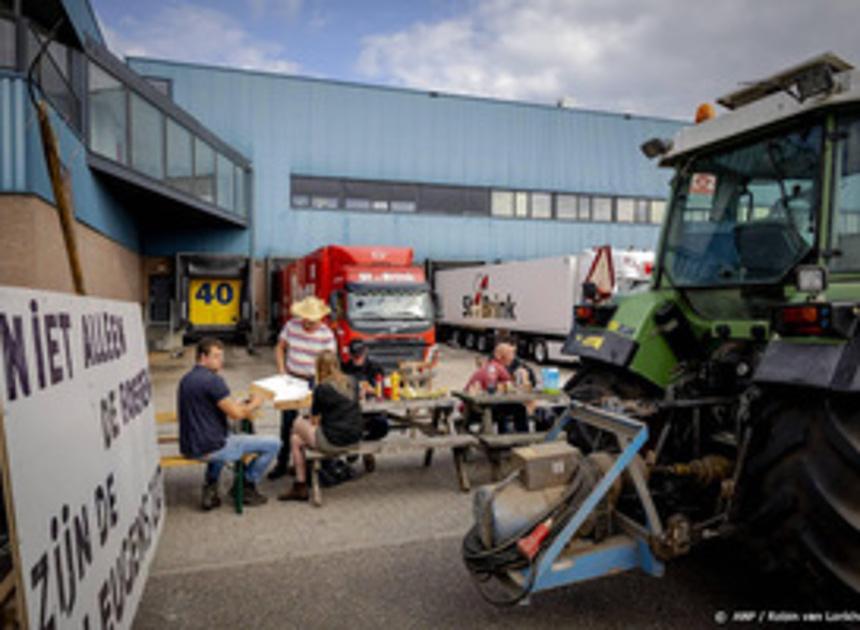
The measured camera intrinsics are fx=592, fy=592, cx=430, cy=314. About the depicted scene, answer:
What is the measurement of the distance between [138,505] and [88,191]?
10350 millimetres

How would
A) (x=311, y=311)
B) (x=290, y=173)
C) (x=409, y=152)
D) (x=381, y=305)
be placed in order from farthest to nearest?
(x=409, y=152) < (x=290, y=173) < (x=381, y=305) < (x=311, y=311)

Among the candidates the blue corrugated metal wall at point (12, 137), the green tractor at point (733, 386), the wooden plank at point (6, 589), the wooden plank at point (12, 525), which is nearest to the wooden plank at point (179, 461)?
the green tractor at point (733, 386)

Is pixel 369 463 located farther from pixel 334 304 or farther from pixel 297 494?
pixel 334 304

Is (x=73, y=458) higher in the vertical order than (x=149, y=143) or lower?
lower

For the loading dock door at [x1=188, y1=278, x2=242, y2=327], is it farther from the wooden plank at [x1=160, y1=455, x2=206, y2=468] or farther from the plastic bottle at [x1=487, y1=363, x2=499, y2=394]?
the wooden plank at [x1=160, y1=455, x2=206, y2=468]

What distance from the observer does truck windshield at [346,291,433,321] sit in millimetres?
11734

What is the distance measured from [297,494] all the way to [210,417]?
105cm

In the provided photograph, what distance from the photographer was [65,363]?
2.15m

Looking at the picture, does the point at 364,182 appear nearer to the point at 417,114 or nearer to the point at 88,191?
the point at 417,114

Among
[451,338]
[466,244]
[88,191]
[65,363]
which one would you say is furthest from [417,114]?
[65,363]

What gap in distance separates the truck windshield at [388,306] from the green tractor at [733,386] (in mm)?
7613

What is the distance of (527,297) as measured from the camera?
17188mm

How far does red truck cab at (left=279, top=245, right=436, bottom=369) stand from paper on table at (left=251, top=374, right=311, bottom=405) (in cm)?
531

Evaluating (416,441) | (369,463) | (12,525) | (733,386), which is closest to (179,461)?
(369,463)
